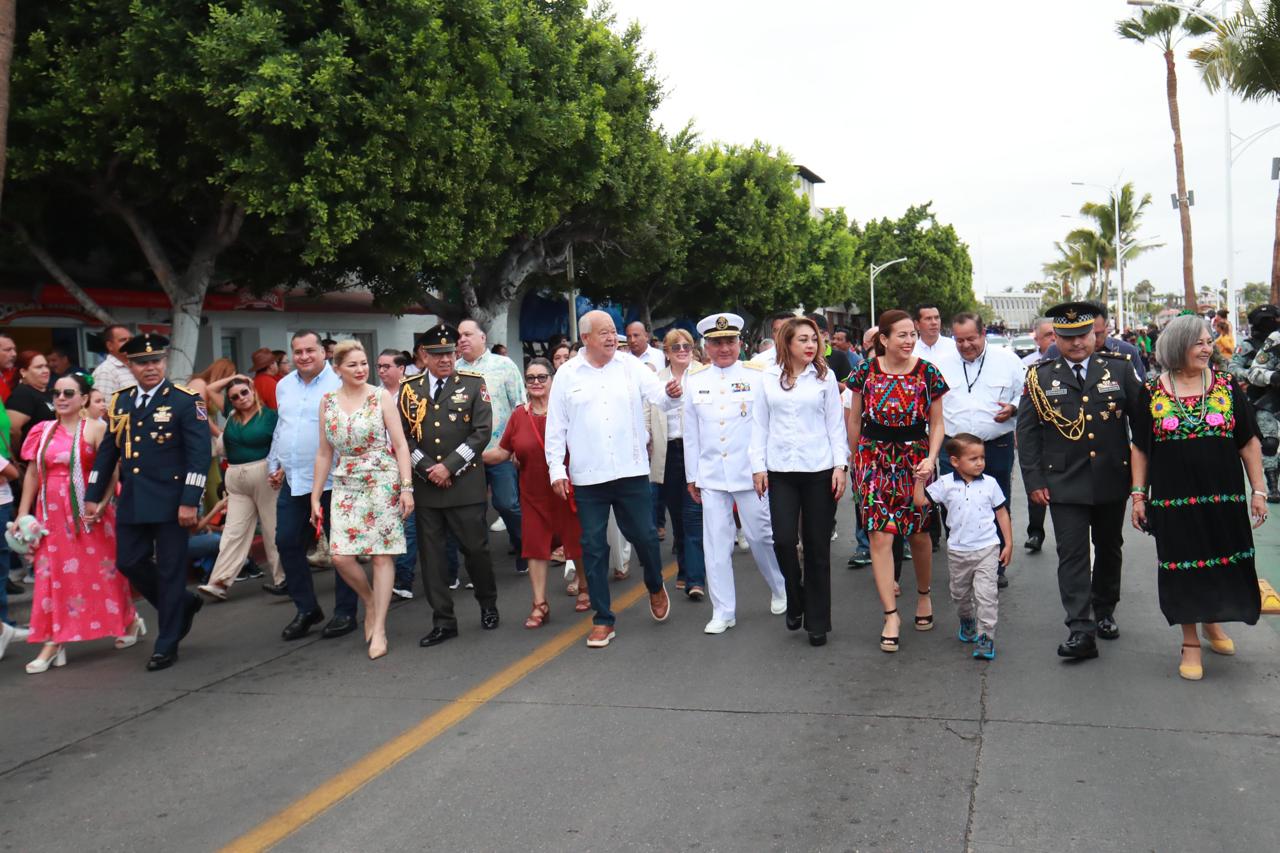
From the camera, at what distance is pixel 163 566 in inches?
270

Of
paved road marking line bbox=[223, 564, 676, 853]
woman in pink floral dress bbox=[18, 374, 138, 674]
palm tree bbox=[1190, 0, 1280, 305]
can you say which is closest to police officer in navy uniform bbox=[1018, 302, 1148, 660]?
paved road marking line bbox=[223, 564, 676, 853]

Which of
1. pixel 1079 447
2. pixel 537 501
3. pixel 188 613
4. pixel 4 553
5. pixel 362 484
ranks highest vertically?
pixel 1079 447

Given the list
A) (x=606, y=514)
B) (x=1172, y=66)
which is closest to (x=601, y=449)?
(x=606, y=514)

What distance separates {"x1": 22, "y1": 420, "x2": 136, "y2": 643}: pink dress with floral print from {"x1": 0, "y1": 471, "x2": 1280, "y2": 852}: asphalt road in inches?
10.7

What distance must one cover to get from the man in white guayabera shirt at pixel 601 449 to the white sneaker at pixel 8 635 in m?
3.65

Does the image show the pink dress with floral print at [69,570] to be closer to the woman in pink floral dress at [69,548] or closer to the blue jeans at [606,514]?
the woman in pink floral dress at [69,548]

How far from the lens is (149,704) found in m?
6.06

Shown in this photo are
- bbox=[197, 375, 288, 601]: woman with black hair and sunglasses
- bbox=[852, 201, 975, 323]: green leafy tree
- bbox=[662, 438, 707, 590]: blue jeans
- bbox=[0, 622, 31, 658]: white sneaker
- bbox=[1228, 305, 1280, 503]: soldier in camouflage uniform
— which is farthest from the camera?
bbox=[852, 201, 975, 323]: green leafy tree

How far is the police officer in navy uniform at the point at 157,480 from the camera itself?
22.3 feet

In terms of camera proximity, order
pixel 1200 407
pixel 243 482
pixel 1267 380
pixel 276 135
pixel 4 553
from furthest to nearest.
A: pixel 276 135 → pixel 1267 380 → pixel 243 482 → pixel 4 553 → pixel 1200 407

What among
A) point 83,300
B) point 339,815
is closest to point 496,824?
point 339,815

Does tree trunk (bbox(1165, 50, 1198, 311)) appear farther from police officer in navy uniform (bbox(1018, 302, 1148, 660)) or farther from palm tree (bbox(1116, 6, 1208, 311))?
police officer in navy uniform (bbox(1018, 302, 1148, 660))

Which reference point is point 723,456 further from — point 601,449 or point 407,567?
point 407,567

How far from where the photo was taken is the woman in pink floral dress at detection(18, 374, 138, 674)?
7016mm
